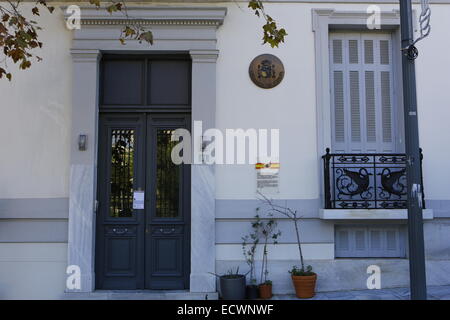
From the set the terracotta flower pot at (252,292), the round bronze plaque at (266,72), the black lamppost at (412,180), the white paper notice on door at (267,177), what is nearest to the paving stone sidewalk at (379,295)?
the terracotta flower pot at (252,292)

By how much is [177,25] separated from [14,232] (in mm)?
4062

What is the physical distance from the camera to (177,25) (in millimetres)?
6840

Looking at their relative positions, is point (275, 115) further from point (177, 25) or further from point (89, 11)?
point (89, 11)

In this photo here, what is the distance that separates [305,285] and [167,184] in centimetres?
260

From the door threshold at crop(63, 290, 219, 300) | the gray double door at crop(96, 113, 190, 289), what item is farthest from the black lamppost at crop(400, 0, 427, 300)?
the gray double door at crop(96, 113, 190, 289)

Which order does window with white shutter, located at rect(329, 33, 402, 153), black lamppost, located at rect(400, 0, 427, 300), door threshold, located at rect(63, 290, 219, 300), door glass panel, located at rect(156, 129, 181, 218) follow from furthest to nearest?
window with white shutter, located at rect(329, 33, 402, 153)
door glass panel, located at rect(156, 129, 181, 218)
door threshold, located at rect(63, 290, 219, 300)
black lamppost, located at rect(400, 0, 427, 300)

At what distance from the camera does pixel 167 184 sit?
6949 mm

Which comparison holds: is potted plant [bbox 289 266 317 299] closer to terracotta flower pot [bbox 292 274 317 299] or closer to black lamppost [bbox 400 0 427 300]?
terracotta flower pot [bbox 292 274 317 299]

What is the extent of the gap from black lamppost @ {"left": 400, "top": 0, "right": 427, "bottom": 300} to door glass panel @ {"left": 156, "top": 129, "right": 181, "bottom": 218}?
12.1 ft

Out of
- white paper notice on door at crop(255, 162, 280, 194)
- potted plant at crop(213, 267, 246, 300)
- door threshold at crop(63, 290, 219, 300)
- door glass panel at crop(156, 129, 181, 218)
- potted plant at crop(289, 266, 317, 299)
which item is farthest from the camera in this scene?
door glass panel at crop(156, 129, 181, 218)

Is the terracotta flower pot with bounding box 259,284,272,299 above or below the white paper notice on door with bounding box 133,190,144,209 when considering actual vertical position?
below

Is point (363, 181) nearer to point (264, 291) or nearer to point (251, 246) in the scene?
point (251, 246)

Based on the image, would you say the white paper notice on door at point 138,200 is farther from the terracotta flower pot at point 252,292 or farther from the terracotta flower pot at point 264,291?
the terracotta flower pot at point 264,291

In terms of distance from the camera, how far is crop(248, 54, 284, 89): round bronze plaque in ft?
22.3
